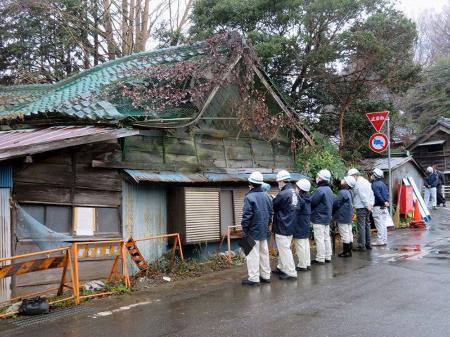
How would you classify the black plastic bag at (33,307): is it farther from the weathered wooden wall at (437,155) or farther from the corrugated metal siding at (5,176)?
the weathered wooden wall at (437,155)

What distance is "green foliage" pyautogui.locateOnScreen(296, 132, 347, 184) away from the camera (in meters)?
13.9

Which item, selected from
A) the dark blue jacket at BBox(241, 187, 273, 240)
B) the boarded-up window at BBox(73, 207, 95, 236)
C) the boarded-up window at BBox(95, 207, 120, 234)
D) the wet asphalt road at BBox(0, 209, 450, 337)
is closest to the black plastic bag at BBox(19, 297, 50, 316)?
the wet asphalt road at BBox(0, 209, 450, 337)

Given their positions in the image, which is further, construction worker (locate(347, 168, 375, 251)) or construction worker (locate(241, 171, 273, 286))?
construction worker (locate(347, 168, 375, 251))

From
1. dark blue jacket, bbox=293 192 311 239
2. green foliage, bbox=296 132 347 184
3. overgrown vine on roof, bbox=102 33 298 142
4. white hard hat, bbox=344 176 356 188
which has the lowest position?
dark blue jacket, bbox=293 192 311 239

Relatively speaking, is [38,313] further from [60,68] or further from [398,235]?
[60,68]

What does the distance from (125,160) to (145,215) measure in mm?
1352

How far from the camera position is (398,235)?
565 inches

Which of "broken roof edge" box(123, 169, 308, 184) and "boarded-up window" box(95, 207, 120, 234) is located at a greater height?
"broken roof edge" box(123, 169, 308, 184)

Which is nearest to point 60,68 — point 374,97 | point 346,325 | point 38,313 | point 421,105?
point 374,97

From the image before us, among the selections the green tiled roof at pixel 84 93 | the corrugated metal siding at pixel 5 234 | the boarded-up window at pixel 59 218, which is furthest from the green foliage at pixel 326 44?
the corrugated metal siding at pixel 5 234

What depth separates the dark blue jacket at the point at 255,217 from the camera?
26.8ft

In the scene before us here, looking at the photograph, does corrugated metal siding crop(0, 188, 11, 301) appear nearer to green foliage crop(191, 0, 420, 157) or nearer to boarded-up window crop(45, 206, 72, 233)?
boarded-up window crop(45, 206, 72, 233)

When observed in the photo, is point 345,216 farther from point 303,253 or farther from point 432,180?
point 432,180

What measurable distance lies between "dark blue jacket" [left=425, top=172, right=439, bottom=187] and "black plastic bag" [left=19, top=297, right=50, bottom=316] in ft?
57.1
